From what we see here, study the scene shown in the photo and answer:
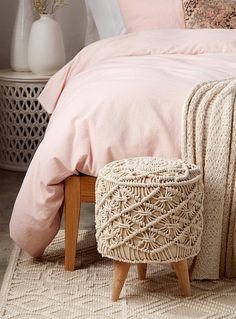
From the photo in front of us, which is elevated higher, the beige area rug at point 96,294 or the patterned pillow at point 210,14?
the patterned pillow at point 210,14

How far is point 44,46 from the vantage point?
375cm

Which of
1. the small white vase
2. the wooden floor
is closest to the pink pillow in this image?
the small white vase

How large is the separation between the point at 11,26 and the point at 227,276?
2366 millimetres

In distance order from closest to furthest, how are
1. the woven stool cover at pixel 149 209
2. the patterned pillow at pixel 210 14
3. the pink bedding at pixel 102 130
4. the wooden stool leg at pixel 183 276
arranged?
the woven stool cover at pixel 149 209 < the wooden stool leg at pixel 183 276 < the pink bedding at pixel 102 130 < the patterned pillow at pixel 210 14

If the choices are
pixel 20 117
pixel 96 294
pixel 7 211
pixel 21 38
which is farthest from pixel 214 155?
pixel 21 38

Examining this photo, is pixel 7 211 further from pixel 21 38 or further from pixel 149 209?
pixel 149 209

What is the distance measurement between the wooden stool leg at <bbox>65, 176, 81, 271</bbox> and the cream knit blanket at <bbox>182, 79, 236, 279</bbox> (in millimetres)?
378

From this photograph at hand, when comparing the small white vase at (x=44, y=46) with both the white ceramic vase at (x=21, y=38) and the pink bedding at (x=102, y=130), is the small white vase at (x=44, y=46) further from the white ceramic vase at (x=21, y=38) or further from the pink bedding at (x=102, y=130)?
the pink bedding at (x=102, y=130)

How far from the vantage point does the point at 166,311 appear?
7.04 feet

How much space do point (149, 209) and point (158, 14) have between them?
1817 mm

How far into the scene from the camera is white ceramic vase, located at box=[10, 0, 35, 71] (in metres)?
3.88

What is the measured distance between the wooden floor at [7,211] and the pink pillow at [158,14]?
98 centimetres

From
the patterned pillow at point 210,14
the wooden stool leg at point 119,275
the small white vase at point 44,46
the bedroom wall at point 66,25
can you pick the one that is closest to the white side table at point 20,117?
the small white vase at point 44,46

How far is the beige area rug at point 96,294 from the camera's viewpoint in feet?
7.00
